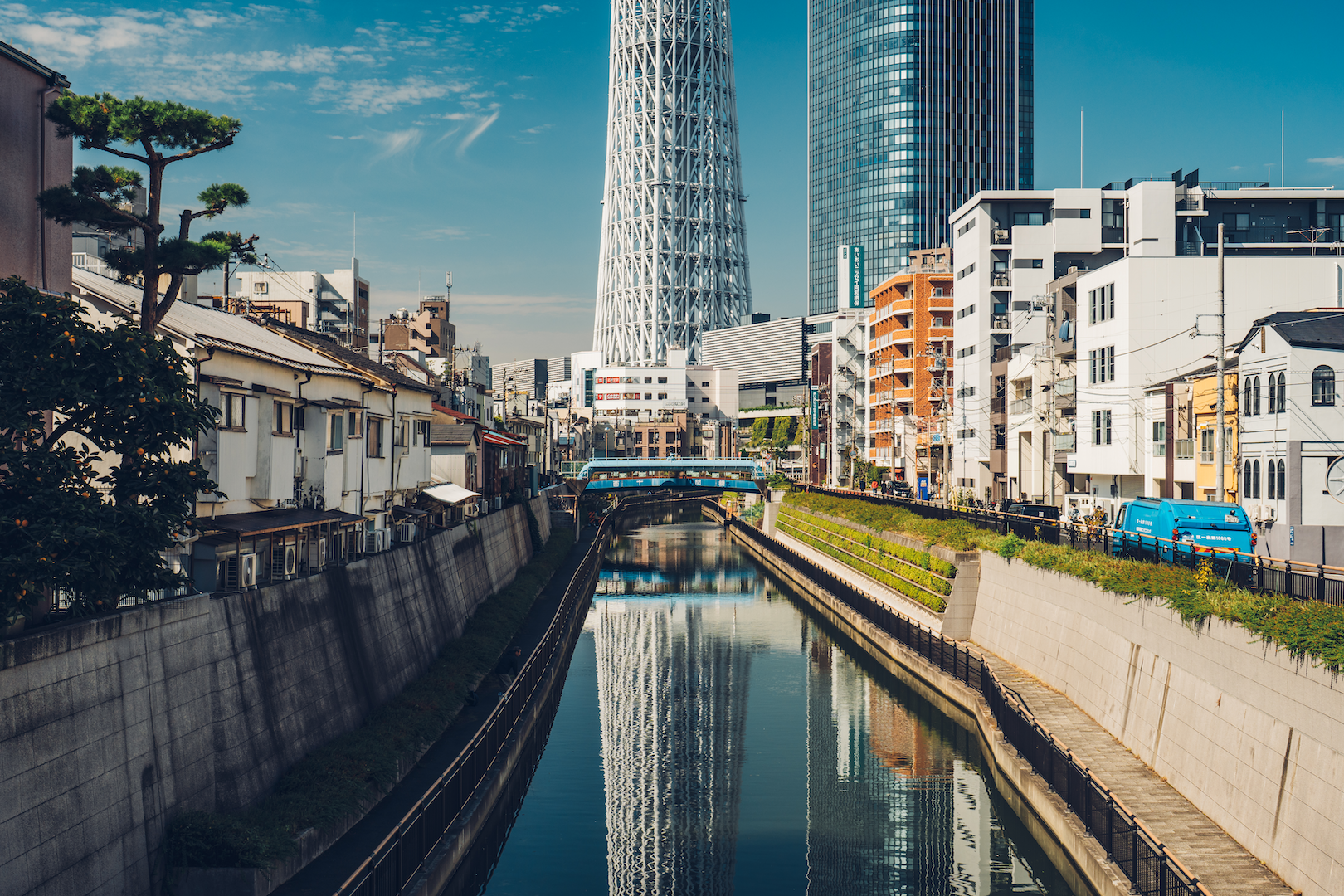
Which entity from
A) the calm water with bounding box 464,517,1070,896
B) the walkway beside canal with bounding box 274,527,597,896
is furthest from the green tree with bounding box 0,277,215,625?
the calm water with bounding box 464,517,1070,896

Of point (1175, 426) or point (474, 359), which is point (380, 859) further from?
point (474, 359)

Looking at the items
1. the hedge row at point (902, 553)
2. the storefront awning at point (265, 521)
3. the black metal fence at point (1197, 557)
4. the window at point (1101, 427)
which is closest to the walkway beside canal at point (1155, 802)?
the black metal fence at point (1197, 557)

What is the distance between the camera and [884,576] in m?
50.2

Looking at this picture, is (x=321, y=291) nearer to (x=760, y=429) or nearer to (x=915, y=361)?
(x=915, y=361)

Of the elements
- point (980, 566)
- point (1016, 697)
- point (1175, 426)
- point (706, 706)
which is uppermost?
point (1175, 426)

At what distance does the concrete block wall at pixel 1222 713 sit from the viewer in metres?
15.5

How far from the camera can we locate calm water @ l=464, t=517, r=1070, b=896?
76.9 ft

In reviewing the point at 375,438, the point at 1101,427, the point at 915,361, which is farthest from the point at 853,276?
the point at 375,438

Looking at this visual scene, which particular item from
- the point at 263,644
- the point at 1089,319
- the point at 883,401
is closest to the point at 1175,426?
the point at 1089,319

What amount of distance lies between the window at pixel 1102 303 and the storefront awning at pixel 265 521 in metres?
39.3

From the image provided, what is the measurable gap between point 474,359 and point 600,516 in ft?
69.5

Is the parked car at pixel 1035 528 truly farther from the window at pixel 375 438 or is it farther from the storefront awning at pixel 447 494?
the window at pixel 375 438

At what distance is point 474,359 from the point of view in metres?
102

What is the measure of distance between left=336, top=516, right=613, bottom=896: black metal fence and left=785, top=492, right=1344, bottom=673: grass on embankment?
15.0 m
